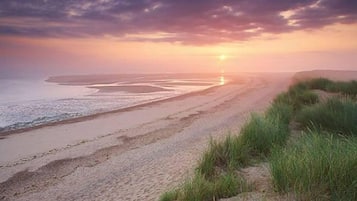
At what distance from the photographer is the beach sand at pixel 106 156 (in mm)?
8995

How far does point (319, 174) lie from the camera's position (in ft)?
18.6

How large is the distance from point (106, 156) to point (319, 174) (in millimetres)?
8162

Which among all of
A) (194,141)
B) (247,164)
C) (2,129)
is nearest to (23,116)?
(2,129)

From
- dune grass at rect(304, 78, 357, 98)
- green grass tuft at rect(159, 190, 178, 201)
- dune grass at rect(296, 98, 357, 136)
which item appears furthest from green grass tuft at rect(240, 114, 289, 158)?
dune grass at rect(304, 78, 357, 98)

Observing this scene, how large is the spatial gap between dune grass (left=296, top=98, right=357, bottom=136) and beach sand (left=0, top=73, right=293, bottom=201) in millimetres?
2883

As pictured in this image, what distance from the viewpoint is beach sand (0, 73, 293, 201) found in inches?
354

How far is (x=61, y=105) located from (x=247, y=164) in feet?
72.6

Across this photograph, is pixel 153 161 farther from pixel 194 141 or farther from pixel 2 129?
pixel 2 129

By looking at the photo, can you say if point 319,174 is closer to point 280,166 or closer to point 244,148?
point 280,166

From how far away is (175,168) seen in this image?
9.55m

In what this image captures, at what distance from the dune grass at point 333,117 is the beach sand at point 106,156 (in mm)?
2883

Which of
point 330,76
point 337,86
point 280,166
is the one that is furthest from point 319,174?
point 330,76

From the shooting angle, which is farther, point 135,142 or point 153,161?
point 135,142

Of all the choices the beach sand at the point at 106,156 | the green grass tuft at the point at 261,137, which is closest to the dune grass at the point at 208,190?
the beach sand at the point at 106,156
